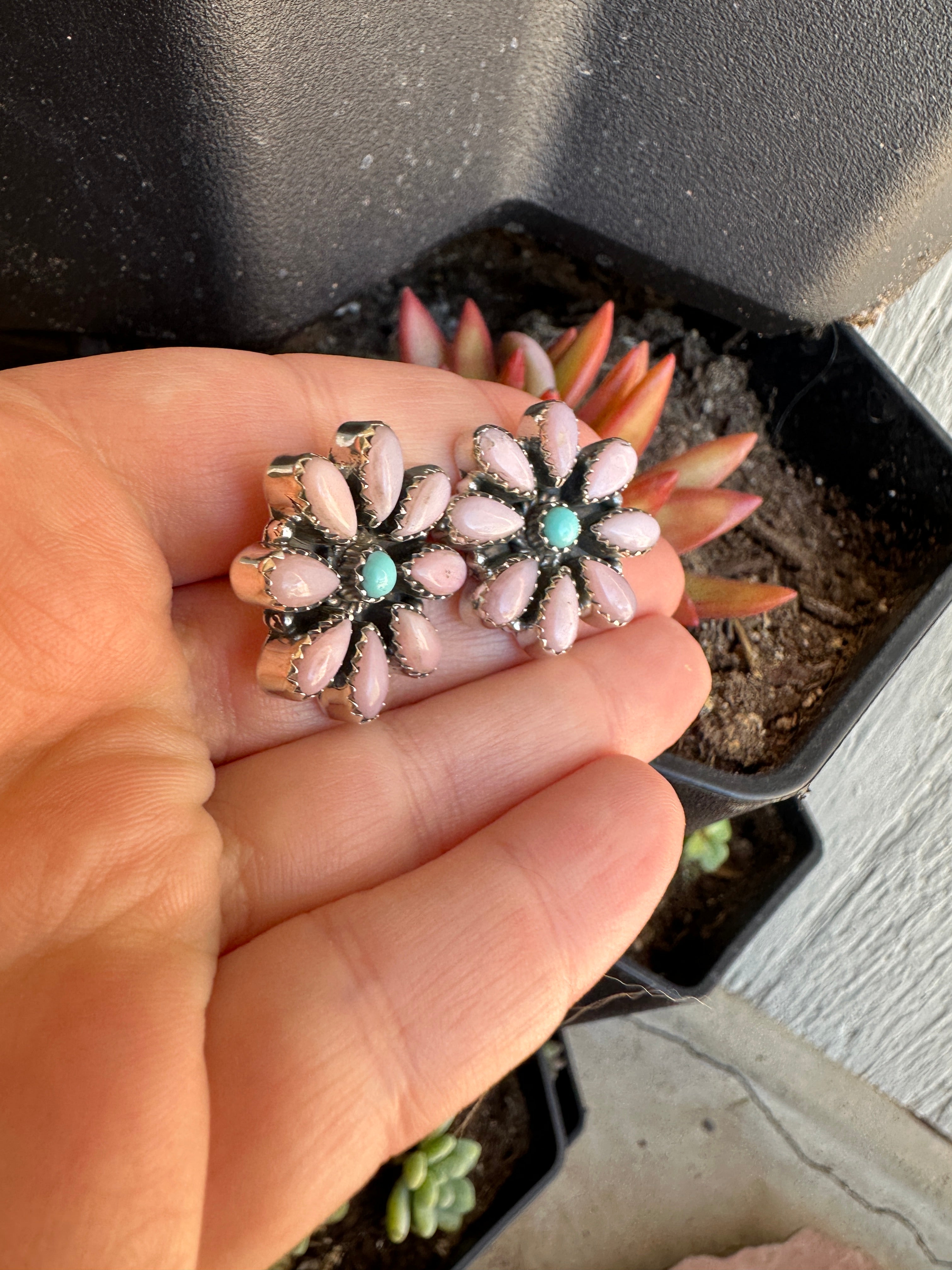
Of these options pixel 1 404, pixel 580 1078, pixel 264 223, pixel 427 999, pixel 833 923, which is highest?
pixel 264 223

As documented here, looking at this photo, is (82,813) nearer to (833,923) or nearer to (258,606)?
(258,606)

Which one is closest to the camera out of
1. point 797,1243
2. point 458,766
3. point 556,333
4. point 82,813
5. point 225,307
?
point 82,813

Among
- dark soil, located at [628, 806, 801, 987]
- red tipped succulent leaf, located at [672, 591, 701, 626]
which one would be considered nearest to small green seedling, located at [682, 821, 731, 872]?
dark soil, located at [628, 806, 801, 987]

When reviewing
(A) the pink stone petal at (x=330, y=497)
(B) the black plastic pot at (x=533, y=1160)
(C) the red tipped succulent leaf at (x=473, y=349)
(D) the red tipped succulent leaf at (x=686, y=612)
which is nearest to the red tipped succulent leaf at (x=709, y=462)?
(D) the red tipped succulent leaf at (x=686, y=612)

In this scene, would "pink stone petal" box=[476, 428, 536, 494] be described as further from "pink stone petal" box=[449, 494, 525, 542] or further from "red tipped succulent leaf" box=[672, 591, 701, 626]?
"red tipped succulent leaf" box=[672, 591, 701, 626]

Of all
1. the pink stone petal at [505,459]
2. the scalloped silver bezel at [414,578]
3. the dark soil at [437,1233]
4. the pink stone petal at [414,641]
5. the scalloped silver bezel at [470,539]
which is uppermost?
the pink stone petal at [505,459]

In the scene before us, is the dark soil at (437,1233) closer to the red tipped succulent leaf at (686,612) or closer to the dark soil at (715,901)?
the dark soil at (715,901)

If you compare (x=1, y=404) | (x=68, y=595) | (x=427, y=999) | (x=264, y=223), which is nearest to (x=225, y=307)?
(x=264, y=223)
